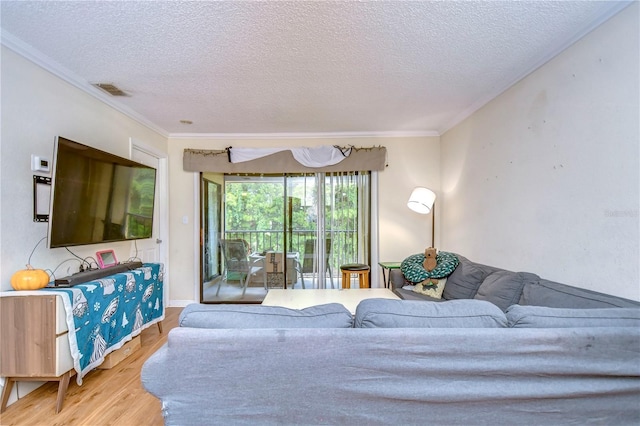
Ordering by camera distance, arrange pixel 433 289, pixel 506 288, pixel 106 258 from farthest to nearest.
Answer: pixel 433 289 < pixel 106 258 < pixel 506 288

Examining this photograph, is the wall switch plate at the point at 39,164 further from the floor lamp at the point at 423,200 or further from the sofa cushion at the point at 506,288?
the floor lamp at the point at 423,200

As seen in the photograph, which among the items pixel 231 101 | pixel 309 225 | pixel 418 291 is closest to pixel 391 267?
pixel 418 291

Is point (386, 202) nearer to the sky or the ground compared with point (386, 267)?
nearer to the sky

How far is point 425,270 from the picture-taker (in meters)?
3.01

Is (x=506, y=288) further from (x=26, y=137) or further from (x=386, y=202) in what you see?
(x=26, y=137)

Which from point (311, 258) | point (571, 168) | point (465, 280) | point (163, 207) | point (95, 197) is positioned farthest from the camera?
point (311, 258)

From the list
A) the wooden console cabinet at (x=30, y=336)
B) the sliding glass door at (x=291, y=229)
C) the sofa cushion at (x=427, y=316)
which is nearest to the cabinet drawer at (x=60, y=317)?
the wooden console cabinet at (x=30, y=336)

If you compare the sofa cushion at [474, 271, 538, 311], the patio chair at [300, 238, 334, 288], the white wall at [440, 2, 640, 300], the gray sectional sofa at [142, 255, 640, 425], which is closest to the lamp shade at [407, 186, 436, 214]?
the white wall at [440, 2, 640, 300]

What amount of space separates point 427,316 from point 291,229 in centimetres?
317

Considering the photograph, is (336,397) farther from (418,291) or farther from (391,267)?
(391,267)

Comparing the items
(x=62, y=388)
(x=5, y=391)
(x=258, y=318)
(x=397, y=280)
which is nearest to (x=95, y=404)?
(x=62, y=388)

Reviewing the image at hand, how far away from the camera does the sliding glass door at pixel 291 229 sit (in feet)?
14.0

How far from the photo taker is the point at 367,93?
2.87 metres

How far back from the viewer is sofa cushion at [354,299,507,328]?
1266 millimetres
